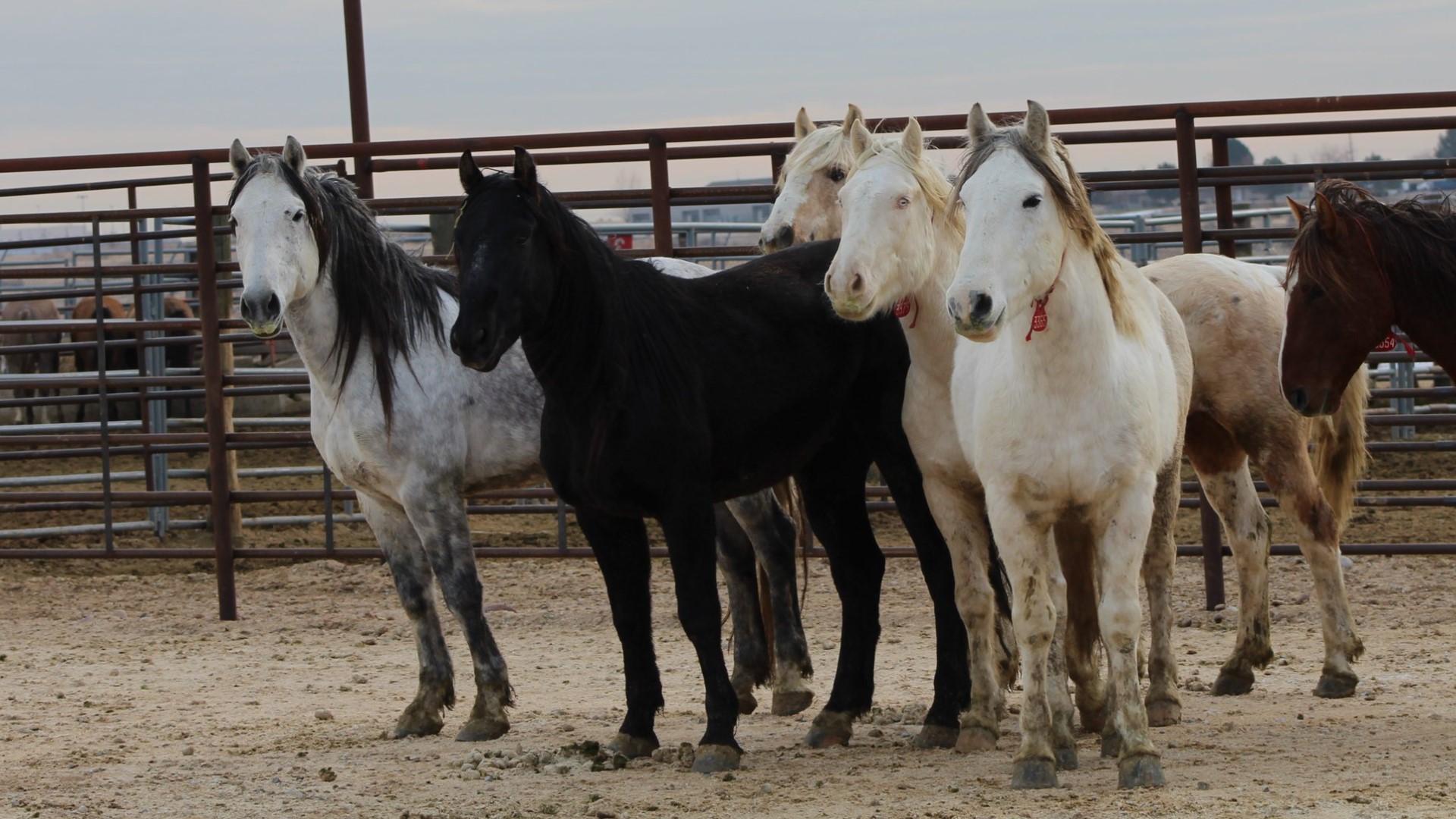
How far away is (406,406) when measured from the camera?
5.66 m

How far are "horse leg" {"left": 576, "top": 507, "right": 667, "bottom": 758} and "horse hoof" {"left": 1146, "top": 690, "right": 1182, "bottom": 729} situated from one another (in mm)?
1557

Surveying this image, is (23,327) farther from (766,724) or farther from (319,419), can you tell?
(766,724)

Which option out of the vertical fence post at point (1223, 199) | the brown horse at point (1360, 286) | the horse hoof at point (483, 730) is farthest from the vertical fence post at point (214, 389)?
the brown horse at point (1360, 286)

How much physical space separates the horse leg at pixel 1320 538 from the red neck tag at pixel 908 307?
160 cm

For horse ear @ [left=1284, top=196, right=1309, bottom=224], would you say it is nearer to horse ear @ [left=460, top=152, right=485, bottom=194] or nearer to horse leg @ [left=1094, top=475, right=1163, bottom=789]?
horse leg @ [left=1094, top=475, right=1163, bottom=789]

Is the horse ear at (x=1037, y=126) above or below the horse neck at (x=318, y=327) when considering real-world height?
above

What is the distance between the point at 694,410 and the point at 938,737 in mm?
1261

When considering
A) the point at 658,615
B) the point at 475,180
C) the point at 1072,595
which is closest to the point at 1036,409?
the point at 1072,595

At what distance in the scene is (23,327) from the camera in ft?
34.0

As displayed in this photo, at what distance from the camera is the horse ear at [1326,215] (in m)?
4.93

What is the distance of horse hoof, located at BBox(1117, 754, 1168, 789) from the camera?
4160 mm

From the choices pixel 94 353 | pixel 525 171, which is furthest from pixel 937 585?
pixel 94 353

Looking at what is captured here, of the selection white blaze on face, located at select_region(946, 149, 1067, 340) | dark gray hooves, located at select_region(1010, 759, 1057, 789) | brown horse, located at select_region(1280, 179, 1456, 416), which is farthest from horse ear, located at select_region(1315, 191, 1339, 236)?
dark gray hooves, located at select_region(1010, 759, 1057, 789)

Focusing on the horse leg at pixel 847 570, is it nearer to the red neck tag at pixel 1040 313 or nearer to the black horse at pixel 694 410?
the black horse at pixel 694 410
